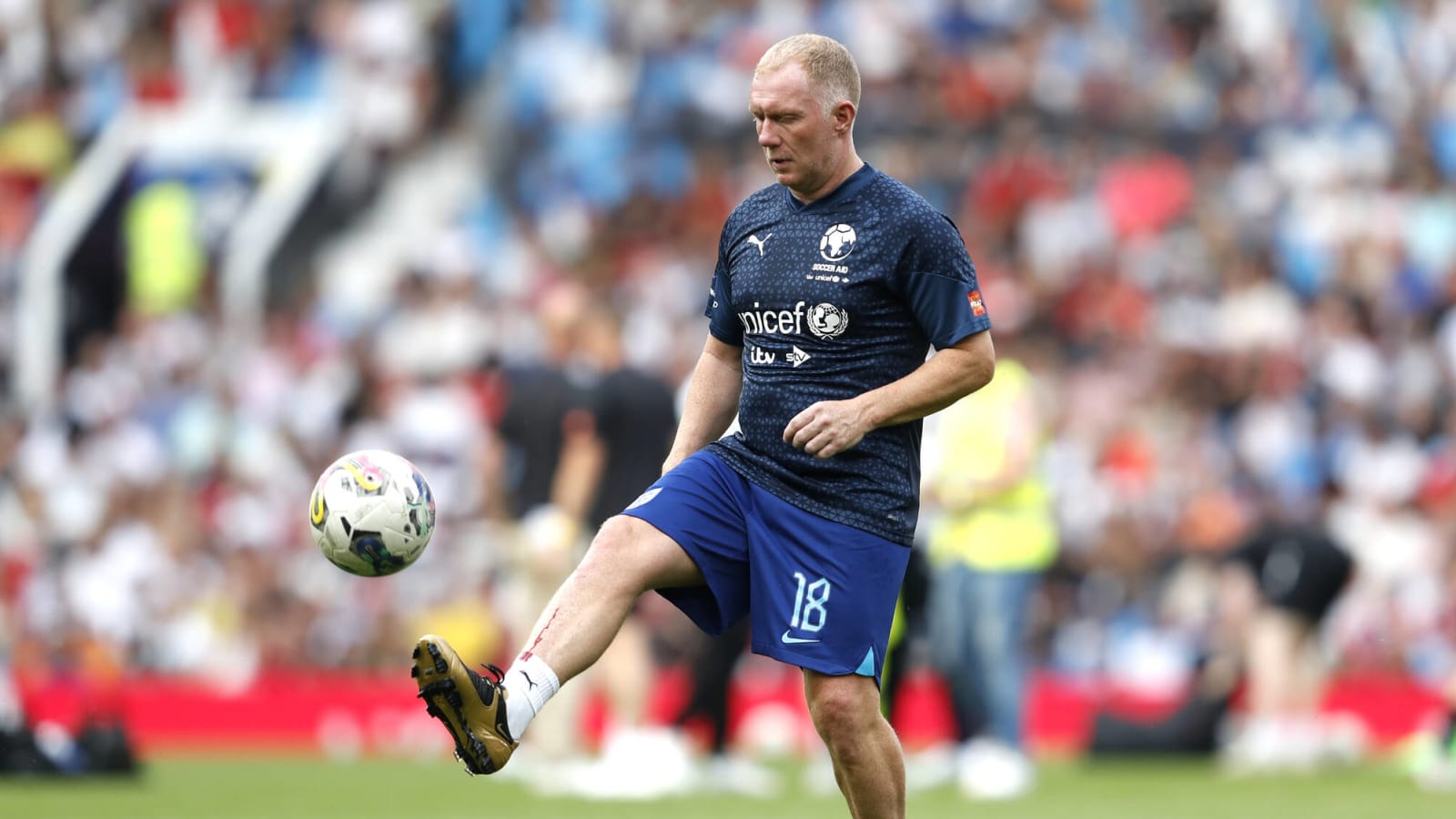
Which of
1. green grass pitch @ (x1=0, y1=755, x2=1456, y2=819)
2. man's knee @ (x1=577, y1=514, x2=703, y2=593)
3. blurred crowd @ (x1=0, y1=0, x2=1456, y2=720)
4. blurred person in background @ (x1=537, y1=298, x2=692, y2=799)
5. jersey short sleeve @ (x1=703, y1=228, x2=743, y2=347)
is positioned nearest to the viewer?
man's knee @ (x1=577, y1=514, x2=703, y2=593)

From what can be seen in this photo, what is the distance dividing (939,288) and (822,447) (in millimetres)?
596

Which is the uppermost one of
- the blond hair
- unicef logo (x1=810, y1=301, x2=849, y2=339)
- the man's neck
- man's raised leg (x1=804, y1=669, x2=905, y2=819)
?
the blond hair

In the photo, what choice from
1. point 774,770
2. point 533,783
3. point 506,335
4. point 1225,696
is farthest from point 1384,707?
point 506,335

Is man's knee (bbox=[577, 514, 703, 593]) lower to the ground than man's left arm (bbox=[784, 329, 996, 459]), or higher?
lower

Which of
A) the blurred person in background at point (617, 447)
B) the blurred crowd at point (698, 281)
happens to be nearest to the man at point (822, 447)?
the blurred person in background at point (617, 447)

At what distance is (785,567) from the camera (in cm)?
664

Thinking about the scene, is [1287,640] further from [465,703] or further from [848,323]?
[465,703]

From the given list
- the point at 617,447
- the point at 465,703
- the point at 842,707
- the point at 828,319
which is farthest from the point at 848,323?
the point at 617,447

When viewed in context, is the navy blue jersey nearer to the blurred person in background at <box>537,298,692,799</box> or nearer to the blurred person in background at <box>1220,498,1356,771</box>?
the blurred person in background at <box>537,298,692,799</box>

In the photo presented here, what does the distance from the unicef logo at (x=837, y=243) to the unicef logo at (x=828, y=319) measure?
15 centimetres

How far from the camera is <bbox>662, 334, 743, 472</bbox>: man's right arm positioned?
23.6 ft

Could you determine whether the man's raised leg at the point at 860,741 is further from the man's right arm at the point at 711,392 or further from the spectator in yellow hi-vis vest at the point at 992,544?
the spectator in yellow hi-vis vest at the point at 992,544

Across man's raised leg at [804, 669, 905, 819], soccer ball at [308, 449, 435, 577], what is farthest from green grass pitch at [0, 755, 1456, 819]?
soccer ball at [308, 449, 435, 577]

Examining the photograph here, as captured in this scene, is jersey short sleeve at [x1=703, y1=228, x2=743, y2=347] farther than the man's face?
Yes
